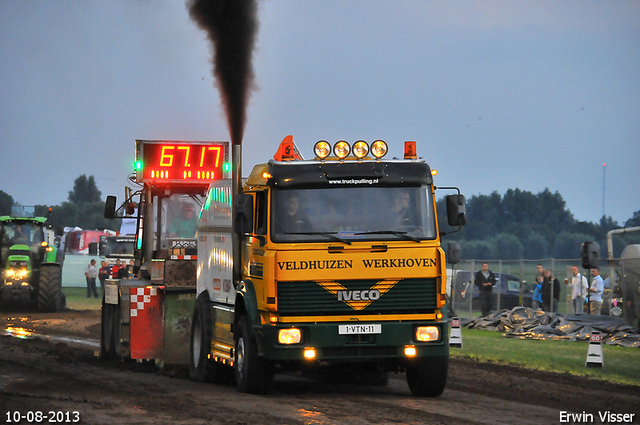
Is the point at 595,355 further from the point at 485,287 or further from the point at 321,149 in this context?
the point at 485,287

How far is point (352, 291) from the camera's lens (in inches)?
444

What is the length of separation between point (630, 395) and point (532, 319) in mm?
11962

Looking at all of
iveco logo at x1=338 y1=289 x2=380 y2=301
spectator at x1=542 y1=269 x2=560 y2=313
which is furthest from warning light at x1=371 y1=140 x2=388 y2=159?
spectator at x1=542 y1=269 x2=560 y2=313

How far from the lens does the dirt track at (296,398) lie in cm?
992

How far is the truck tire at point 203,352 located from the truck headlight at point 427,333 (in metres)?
3.53

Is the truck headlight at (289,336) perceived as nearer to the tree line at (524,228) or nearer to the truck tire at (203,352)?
the truck tire at (203,352)

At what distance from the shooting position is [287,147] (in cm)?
1208

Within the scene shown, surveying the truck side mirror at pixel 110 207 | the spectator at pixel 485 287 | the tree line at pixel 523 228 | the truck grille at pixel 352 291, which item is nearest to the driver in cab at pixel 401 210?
the truck grille at pixel 352 291

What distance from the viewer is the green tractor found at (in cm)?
3225

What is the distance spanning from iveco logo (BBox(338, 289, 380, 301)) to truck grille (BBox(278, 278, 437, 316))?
36 mm

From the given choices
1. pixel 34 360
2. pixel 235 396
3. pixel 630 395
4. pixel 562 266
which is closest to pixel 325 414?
pixel 235 396

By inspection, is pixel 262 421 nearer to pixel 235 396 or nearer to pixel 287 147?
pixel 235 396

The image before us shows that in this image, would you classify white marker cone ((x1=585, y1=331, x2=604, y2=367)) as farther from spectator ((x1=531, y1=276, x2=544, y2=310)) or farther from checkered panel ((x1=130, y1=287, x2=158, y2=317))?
spectator ((x1=531, y1=276, x2=544, y2=310))

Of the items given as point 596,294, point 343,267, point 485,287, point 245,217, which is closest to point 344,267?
point 343,267
